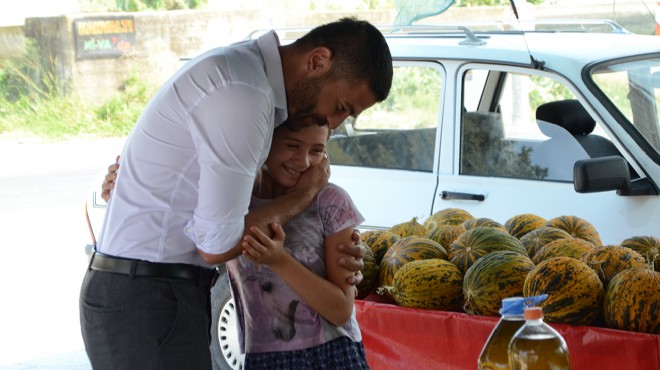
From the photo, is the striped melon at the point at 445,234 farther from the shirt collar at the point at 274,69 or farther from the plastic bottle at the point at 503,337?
the plastic bottle at the point at 503,337

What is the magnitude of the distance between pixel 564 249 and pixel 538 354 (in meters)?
1.43

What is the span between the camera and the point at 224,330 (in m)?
5.02

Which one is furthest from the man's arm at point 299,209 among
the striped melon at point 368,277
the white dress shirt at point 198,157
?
the striped melon at point 368,277

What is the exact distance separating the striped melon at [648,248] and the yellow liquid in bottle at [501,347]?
1.32 metres

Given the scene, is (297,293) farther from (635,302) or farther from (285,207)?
(635,302)

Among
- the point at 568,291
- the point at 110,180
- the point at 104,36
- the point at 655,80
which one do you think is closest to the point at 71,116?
the point at 104,36

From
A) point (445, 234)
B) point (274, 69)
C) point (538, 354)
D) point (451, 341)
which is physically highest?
point (274, 69)

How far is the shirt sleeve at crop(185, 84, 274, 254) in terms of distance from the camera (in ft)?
7.18

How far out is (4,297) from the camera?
7.86 metres

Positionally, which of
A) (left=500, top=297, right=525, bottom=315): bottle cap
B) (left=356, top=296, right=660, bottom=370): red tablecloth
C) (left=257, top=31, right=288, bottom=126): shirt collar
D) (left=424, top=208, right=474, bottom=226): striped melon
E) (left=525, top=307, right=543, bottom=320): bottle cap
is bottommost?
(left=356, top=296, right=660, bottom=370): red tablecloth

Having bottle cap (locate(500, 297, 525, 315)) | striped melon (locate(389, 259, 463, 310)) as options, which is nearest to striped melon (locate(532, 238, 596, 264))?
striped melon (locate(389, 259, 463, 310))

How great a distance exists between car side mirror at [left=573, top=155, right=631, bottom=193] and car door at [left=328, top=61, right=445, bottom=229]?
3.21 feet

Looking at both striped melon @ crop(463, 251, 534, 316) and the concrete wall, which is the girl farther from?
the concrete wall

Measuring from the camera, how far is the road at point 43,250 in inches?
256
